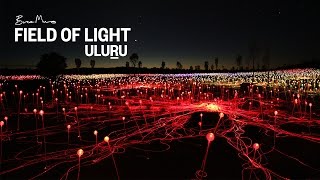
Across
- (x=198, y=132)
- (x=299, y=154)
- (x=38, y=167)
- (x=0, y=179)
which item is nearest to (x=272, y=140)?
(x=299, y=154)

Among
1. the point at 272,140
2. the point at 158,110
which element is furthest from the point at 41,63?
the point at 272,140

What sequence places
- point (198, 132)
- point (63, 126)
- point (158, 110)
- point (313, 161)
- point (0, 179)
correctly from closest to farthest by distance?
1. point (0, 179)
2. point (313, 161)
3. point (198, 132)
4. point (63, 126)
5. point (158, 110)

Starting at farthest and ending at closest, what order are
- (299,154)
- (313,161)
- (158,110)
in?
1. (158,110)
2. (299,154)
3. (313,161)

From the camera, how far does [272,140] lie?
9922mm

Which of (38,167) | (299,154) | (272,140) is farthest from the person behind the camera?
(272,140)

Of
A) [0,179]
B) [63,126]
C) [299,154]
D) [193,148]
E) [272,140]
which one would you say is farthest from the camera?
[63,126]

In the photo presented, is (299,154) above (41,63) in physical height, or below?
below

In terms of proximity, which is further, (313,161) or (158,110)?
(158,110)

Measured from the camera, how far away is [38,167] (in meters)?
7.63

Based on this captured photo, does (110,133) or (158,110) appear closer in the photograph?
(110,133)

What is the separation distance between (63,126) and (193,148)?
5.04 meters

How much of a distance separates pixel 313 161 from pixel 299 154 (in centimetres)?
57

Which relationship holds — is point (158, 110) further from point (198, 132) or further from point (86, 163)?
point (86, 163)

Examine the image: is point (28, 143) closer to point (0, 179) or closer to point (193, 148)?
point (0, 179)
